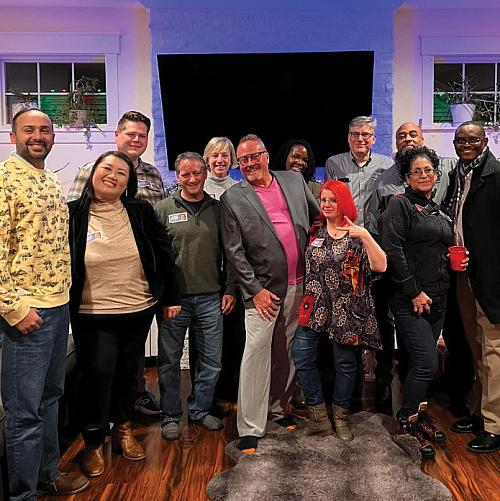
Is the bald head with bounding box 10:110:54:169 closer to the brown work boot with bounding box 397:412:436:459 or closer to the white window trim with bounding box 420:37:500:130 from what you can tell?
the brown work boot with bounding box 397:412:436:459

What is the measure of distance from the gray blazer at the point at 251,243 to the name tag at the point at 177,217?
22 cm

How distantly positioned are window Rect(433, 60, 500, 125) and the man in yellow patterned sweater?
4.46m

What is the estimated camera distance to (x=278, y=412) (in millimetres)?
3359

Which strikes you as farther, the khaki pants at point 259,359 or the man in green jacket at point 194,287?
the man in green jacket at point 194,287

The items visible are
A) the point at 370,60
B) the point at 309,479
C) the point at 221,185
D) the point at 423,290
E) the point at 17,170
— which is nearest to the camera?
the point at 17,170

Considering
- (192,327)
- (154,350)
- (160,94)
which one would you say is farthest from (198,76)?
(192,327)

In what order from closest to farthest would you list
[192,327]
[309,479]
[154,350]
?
[309,479] < [192,327] < [154,350]

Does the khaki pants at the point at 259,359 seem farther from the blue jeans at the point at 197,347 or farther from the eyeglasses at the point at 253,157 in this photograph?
the eyeglasses at the point at 253,157

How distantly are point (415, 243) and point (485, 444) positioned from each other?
108cm

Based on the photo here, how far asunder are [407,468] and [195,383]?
4.04 ft

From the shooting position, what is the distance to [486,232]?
3.02 metres

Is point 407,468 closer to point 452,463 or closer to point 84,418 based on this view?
point 452,463

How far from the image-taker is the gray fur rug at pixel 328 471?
2.60 metres

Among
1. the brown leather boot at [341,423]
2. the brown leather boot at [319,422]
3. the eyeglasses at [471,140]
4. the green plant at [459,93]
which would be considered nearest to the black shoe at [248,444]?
the brown leather boot at [319,422]
